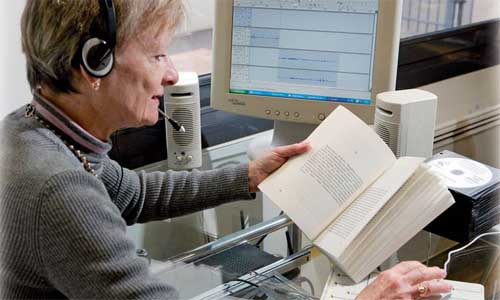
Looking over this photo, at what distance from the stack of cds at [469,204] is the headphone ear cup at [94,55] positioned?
72cm

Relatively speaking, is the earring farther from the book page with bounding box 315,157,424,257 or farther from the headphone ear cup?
the book page with bounding box 315,157,424,257

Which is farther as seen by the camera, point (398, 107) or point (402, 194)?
point (398, 107)

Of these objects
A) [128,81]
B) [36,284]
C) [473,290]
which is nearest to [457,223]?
[473,290]

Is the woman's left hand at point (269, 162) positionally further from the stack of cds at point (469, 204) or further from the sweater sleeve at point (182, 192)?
the stack of cds at point (469, 204)

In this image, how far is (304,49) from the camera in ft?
5.21

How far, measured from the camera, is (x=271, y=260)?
139 centimetres

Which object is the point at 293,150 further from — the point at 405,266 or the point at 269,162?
the point at 405,266

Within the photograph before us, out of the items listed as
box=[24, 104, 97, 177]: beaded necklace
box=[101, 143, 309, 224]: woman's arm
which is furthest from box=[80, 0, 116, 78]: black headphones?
box=[101, 143, 309, 224]: woman's arm

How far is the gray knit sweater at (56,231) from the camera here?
2.93ft

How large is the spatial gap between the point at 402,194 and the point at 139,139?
796 mm

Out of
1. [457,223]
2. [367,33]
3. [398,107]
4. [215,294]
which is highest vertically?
[367,33]

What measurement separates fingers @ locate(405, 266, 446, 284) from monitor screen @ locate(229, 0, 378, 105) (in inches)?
20.0

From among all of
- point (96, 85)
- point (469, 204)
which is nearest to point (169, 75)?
point (96, 85)

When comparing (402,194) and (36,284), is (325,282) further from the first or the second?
(36,284)
